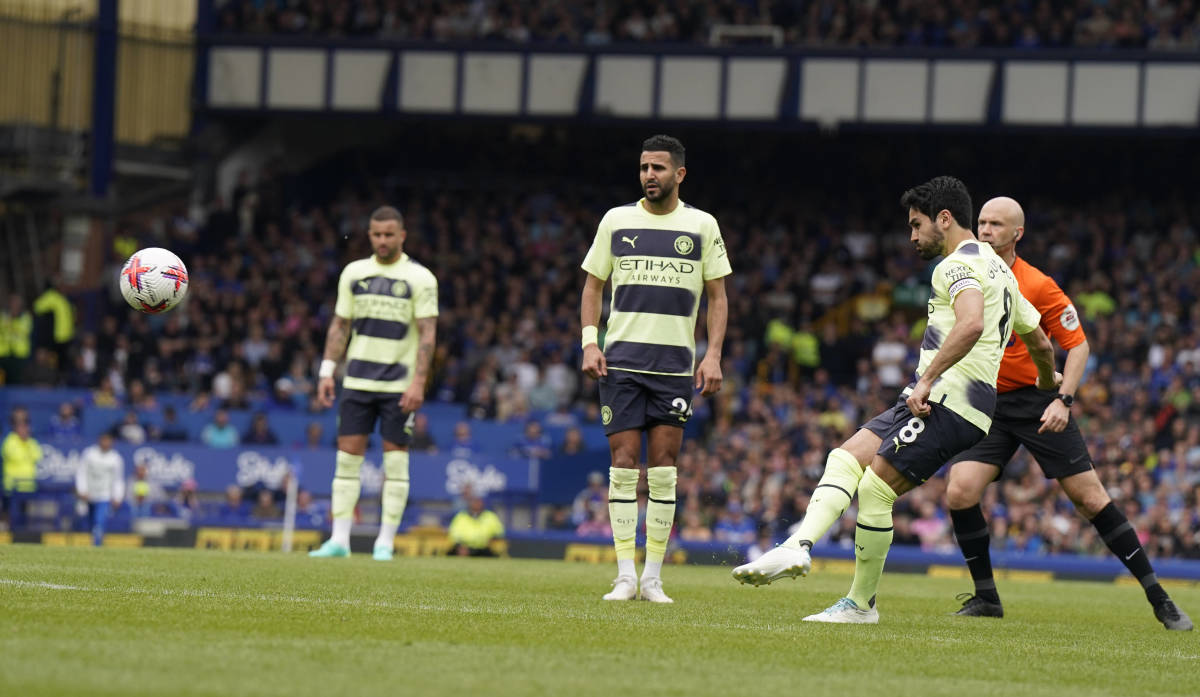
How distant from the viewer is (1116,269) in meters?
29.9

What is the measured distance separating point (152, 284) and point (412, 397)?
234 cm

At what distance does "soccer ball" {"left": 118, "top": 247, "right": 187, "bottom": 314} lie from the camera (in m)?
10.9

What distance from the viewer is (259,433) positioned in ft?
80.0

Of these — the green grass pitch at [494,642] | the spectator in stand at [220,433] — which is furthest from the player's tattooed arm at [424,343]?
the spectator in stand at [220,433]

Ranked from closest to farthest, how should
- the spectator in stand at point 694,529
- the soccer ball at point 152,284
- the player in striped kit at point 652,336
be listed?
1. the player in striped kit at point 652,336
2. the soccer ball at point 152,284
3. the spectator in stand at point 694,529

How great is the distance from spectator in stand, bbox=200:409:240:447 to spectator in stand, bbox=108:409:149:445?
93 centimetres

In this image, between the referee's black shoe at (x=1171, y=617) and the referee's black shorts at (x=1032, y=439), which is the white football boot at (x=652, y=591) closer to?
the referee's black shorts at (x=1032, y=439)

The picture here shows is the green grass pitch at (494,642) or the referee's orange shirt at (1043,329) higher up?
the referee's orange shirt at (1043,329)

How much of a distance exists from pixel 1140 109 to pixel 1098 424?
9052 mm

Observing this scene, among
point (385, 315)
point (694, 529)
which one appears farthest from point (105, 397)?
point (385, 315)

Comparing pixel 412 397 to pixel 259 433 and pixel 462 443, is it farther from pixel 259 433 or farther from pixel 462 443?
Answer: pixel 259 433

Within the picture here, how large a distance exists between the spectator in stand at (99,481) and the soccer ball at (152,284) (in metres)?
9.94

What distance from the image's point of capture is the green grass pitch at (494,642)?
5207mm

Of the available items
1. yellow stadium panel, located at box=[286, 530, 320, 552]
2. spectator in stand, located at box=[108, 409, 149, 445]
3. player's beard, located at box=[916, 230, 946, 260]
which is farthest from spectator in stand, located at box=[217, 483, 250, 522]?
player's beard, located at box=[916, 230, 946, 260]
